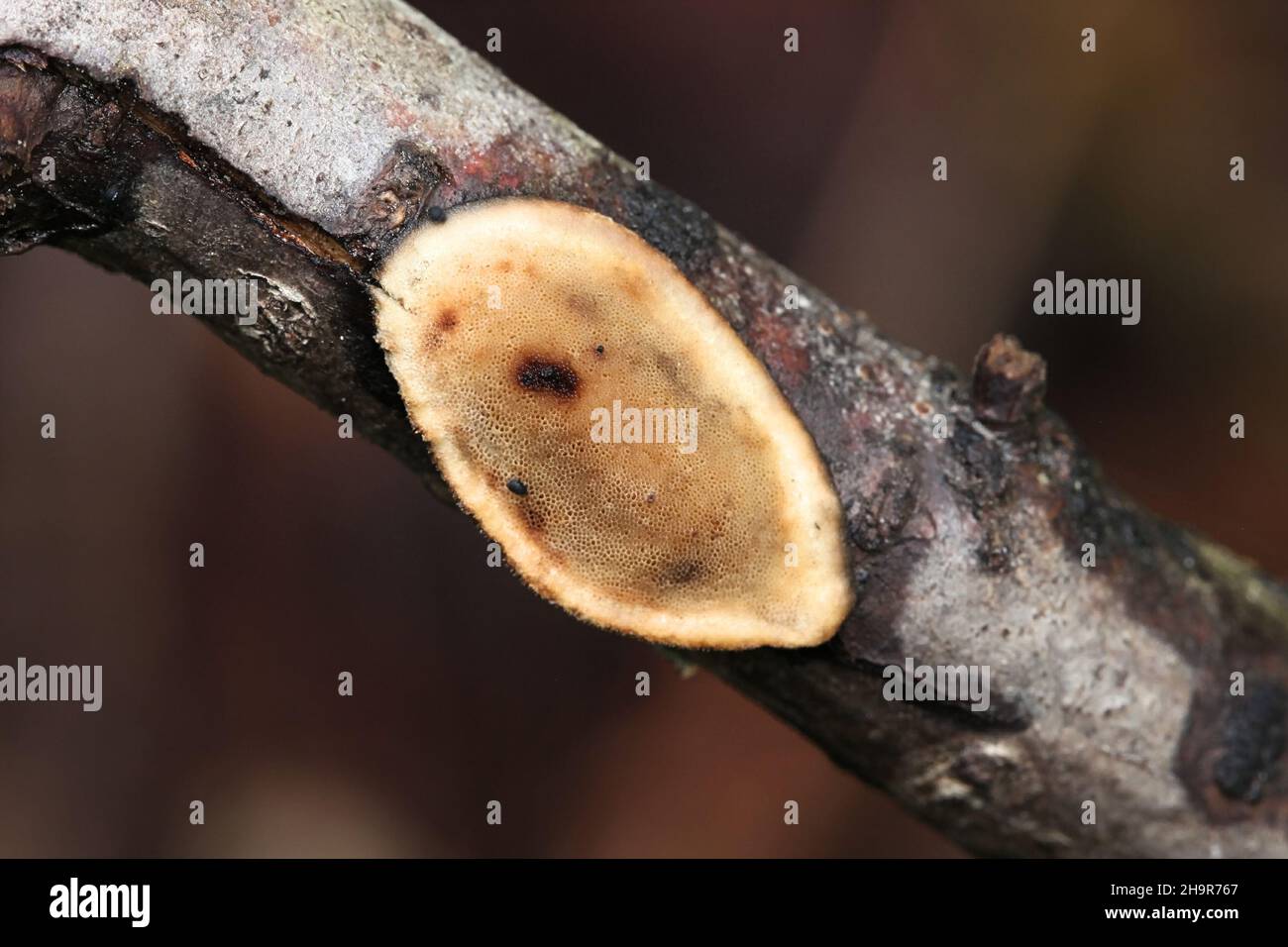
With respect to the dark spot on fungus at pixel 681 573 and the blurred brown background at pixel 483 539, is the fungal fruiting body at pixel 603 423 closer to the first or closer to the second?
the dark spot on fungus at pixel 681 573

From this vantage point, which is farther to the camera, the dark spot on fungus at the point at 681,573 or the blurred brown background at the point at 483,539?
the blurred brown background at the point at 483,539

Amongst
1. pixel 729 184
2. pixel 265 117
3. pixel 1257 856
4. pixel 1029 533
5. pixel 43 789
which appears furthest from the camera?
pixel 729 184

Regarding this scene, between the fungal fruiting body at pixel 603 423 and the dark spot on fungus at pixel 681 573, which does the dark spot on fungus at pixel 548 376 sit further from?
the dark spot on fungus at pixel 681 573

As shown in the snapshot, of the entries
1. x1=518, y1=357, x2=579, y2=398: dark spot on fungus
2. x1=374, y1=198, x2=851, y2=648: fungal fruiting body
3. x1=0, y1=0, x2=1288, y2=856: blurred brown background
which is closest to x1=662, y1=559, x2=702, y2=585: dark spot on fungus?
x1=374, y1=198, x2=851, y2=648: fungal fruiting body

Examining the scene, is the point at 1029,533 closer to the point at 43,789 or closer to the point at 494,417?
the point at 494,417

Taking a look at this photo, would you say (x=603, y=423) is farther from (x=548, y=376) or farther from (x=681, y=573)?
(x=681, y=573)

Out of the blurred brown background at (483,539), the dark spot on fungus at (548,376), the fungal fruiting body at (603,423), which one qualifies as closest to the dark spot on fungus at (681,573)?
the fungal fruiting body at (603,423)

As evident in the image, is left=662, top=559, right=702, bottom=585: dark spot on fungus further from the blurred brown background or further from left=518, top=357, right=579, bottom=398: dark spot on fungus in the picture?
the blurred brown background

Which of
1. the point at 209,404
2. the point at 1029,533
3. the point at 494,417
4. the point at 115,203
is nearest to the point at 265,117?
the point at 115,203

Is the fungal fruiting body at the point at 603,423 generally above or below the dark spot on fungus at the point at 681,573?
above
